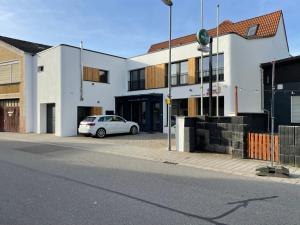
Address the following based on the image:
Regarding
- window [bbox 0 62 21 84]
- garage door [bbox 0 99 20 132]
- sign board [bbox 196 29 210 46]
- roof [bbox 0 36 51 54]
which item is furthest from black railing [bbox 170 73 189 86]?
garage door [bbox 0 99 20 132]

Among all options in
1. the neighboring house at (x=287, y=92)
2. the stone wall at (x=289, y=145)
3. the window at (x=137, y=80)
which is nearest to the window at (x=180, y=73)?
the window at (x=137, y=80)

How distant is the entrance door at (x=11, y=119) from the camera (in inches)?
1007

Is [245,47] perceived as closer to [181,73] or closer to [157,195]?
[181,73]

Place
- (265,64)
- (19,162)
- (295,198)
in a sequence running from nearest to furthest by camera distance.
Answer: (295,198) < (19,162) < (265,64)

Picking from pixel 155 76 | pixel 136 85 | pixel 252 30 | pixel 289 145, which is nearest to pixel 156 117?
pixel 155 76

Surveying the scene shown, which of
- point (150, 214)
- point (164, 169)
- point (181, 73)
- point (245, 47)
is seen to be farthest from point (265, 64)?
point (150, 214)

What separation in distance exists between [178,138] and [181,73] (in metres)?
10.3

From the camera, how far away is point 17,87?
25344 millimetres

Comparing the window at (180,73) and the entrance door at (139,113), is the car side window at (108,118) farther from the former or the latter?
the window at (180,73)

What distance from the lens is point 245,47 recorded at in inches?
822

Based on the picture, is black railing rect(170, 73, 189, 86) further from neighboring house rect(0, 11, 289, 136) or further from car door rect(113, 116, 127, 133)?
car door rect(113, 116, 127, 133)

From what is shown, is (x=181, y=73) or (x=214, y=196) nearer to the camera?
(x=214, y=196)

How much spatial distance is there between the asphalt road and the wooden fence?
2.65 meters

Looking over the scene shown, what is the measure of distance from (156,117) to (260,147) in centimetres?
1358
